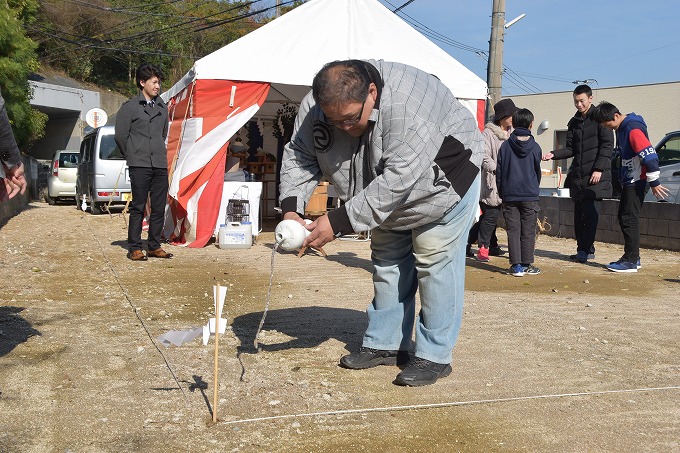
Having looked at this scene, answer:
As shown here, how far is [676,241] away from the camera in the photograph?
389 inches

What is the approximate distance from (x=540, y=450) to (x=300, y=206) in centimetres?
168

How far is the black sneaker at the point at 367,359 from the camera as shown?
13.6ft

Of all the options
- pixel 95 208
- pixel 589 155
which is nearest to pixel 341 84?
pixel 589 155

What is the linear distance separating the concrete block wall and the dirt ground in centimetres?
281

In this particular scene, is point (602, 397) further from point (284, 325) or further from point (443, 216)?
point (284, 325)

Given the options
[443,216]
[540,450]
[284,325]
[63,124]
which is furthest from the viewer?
[63,124]

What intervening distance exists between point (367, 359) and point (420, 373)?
0.39 metres

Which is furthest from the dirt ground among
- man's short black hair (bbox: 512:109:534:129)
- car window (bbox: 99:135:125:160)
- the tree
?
the tree

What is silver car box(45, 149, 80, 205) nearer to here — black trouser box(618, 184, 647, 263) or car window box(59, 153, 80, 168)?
car window box(59, 153, 80, 168)

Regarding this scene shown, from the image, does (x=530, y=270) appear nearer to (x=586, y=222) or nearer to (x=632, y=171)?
(x=586, y=222)

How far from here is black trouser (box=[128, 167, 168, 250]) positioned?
8.18 m

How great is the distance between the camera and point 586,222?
8.70m

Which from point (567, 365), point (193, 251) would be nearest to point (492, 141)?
point (193, 251)

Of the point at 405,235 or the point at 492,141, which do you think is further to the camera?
the point at 492,141
